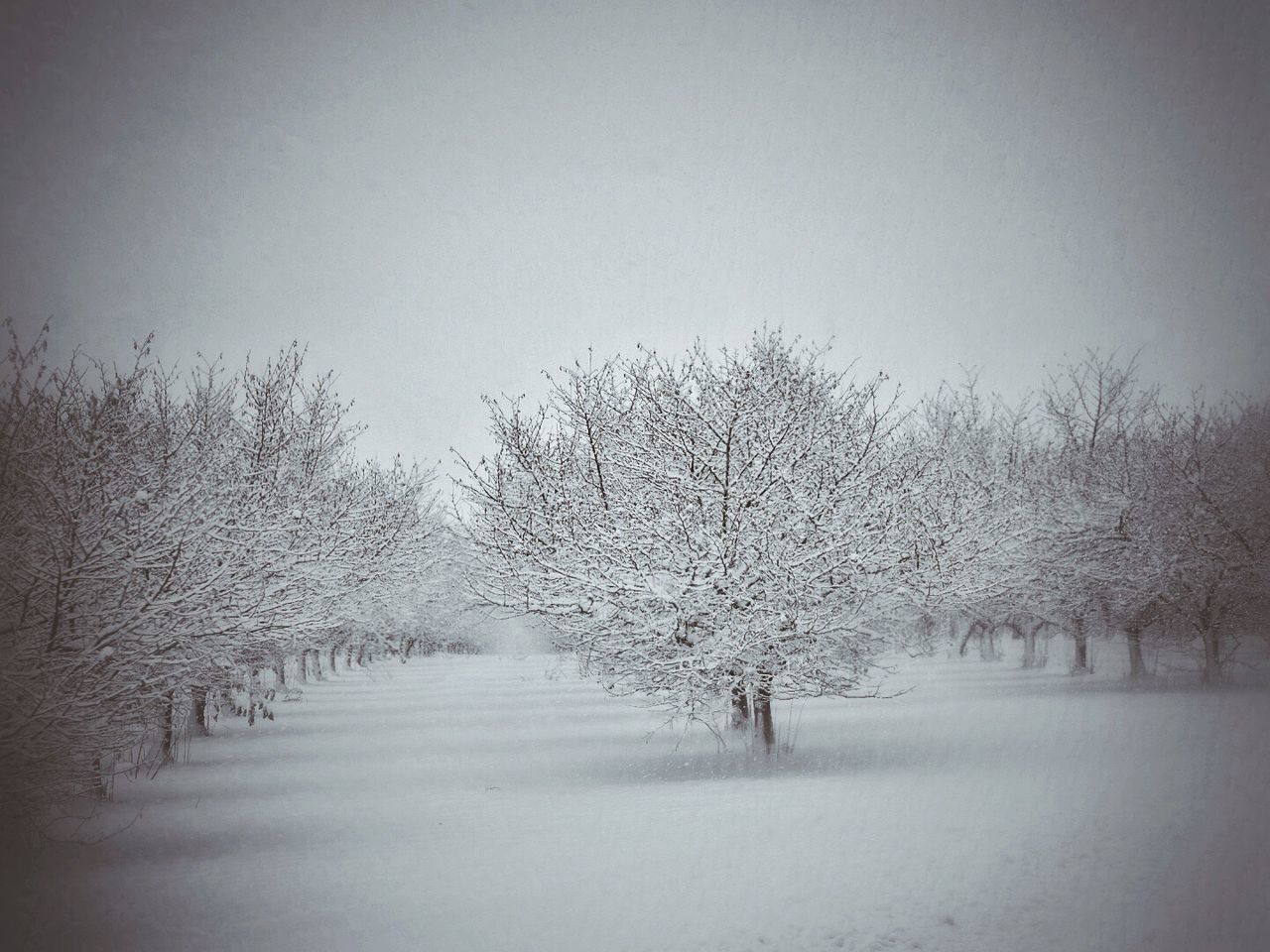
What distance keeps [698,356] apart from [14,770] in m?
Answer: 12.4

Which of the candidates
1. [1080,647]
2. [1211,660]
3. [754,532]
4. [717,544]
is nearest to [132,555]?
[717,544]

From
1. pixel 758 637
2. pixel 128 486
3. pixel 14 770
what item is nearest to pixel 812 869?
pixel 758 637

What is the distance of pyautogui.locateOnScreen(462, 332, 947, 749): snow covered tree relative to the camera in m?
12.3

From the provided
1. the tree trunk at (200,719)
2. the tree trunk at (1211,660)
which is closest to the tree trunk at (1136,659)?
the tree trunk at (1211,660)

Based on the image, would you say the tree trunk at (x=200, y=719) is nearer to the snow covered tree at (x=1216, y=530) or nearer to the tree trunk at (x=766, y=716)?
the tree trunk at (x=766, y=716)

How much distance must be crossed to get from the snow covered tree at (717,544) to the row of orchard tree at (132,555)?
13.3 ft

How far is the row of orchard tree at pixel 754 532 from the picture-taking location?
12.4 metres

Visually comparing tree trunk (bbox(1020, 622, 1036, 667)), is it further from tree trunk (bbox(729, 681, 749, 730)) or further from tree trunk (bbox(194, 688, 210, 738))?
tree trunk (bbox(194, 688, 210, 738))

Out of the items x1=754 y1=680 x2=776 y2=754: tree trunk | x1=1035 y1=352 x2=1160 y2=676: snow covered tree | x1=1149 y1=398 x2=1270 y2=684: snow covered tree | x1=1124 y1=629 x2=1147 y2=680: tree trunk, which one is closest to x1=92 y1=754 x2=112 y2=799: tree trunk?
x1=754 y1=680 x2=776 y2=754: tree trunk

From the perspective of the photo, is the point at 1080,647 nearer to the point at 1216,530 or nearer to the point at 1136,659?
the point at 1136,659

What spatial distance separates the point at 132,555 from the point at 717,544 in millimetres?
7411

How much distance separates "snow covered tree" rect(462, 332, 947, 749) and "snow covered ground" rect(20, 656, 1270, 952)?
1.76 m

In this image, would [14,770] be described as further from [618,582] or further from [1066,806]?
[1066,806]

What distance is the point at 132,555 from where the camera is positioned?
8.92m
